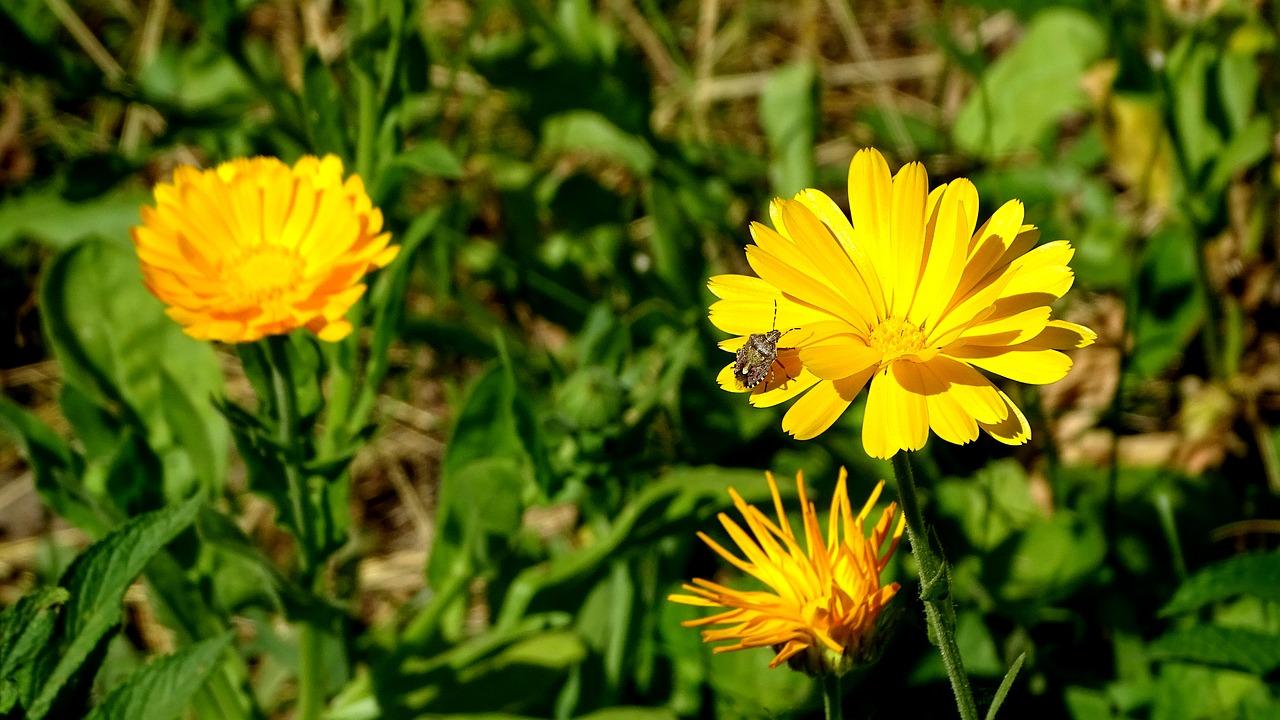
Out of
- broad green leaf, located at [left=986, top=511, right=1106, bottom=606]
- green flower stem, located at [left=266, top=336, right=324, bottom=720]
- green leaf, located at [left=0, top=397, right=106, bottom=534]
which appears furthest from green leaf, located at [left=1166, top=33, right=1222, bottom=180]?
green leaf, located at [left=0, top=397, right=106, bottom=534]

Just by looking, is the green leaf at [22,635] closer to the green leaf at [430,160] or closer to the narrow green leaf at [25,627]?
the narrow green leaf at [25,627]

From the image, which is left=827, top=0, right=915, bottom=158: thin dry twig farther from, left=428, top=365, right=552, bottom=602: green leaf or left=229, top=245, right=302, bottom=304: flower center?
left=229, top=245, right=302, bottom=304: flower center

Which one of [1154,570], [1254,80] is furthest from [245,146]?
[1254,80]

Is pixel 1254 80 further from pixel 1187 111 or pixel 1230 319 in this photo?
pixel 1230 319

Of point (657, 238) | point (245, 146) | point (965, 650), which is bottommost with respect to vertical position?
point (965, 650)

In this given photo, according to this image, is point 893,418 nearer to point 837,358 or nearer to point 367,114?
point 837,358

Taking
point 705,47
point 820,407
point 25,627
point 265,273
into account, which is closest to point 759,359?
point 820,407

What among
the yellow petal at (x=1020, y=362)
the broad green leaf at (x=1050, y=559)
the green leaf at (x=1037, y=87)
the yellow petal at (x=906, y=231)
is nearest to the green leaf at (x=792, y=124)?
the green leaf at (x=1037, y=87)
